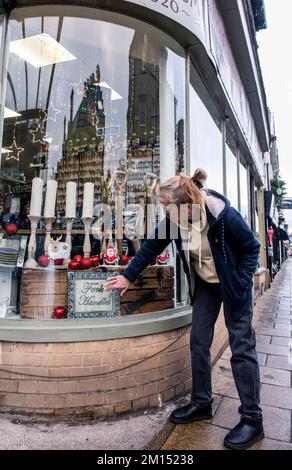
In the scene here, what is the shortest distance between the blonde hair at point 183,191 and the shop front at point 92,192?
84 cm

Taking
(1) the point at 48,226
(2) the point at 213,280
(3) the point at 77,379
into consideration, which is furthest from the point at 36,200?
(2) the point at 213,280

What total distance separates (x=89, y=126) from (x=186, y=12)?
161 centimetres

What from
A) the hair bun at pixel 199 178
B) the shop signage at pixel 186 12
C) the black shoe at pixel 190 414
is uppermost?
the shop signage at pixel 186 12

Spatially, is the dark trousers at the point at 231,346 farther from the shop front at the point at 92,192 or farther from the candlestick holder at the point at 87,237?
the candlestick holder at the point at 87,237

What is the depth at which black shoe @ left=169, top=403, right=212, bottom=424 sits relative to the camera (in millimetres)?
2381

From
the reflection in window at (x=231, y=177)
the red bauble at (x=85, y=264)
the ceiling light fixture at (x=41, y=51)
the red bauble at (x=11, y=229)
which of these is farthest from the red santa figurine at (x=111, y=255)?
the reflection in window at (x=231, y=177)

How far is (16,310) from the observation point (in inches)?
102

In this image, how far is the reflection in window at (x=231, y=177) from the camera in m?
5.39

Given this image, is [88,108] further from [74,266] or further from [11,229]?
[74,266]

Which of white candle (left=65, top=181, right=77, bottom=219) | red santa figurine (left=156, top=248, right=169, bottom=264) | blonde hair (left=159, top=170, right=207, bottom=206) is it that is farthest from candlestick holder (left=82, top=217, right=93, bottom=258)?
blonde hair (left=159, top=170, right=207, bottom=206)
